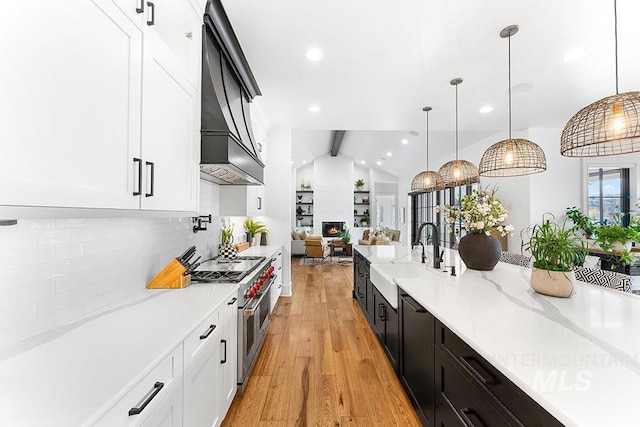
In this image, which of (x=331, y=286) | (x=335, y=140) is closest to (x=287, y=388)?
(x=331, y=286)

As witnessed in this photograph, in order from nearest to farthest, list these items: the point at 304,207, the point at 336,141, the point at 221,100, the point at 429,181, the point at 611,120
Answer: the point at 611,120 → the point at 221,100 → the point at 429,181 → the point at 336,141 → the point at 304,207

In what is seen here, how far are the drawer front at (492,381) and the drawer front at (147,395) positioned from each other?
117cm

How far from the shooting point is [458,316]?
134 centimetres

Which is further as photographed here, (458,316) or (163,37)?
(163,37)

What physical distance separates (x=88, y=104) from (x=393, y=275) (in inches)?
87.5

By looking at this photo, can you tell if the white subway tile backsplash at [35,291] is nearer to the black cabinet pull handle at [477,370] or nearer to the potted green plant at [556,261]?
the black cabinet pull handle at [477,370]

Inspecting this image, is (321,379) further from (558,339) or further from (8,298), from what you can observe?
(8,298)

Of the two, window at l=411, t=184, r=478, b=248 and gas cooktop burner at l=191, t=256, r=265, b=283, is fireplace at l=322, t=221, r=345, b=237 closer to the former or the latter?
window at l=411, t=184, r=478, b=248

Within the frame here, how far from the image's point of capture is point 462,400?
49.7 inches

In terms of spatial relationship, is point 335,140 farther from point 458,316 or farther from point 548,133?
point 458,316

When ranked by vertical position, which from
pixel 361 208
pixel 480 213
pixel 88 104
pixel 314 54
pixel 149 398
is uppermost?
pixel 314 54

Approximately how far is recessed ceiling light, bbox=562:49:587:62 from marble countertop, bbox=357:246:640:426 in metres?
2.01

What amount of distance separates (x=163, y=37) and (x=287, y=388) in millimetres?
2419

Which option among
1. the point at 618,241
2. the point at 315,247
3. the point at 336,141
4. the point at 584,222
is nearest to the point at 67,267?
the point at 618,241
